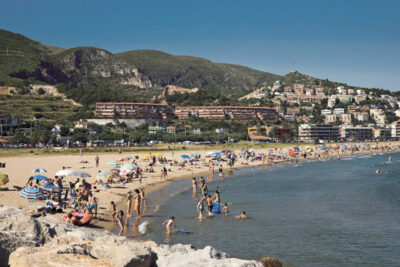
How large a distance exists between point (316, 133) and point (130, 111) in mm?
62105

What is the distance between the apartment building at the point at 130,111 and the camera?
122m

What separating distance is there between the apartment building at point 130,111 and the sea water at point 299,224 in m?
90.8

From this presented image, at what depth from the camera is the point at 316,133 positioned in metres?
140

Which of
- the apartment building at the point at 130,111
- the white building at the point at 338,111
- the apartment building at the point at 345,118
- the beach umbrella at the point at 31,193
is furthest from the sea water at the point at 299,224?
the white building at the point at 338,111

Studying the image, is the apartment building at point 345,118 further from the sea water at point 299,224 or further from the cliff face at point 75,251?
the cliff face at point 75,251

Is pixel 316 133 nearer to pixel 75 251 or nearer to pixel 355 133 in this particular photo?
pixel 355 133

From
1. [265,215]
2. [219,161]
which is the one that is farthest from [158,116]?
[265,215]

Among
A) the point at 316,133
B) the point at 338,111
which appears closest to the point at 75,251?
the point at 316,133

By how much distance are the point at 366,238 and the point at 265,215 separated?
233 inches

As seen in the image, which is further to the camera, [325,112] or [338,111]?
[338,111]

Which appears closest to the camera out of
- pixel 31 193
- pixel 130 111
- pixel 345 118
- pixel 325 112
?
pixel 31 193

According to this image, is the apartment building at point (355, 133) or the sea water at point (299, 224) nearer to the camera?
the sea water at point (299, 224)

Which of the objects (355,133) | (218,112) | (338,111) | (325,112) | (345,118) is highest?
(338,111)

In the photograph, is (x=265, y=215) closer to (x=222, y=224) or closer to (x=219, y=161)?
(x=222, y=224)
